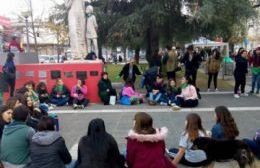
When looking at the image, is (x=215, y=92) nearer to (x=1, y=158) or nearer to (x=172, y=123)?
(x=172, y=123)

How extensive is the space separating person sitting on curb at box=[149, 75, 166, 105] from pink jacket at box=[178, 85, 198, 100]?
1.03 m

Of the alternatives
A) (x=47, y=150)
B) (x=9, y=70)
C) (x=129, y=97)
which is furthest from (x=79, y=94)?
(x=47, y=150)

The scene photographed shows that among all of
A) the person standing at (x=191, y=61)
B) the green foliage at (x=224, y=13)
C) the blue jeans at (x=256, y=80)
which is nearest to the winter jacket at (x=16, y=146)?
the blue jeans at (x=256, y=80)

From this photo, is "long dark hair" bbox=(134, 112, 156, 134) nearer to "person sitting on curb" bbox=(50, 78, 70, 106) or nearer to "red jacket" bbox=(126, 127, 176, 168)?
"red jacket" bbox=(126, 127, 176, 168)

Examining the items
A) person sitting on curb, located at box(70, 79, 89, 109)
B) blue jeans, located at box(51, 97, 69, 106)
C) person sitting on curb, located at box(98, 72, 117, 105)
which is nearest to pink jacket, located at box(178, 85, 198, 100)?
person sitting on curb, located at box(98, 72, 117, 105)

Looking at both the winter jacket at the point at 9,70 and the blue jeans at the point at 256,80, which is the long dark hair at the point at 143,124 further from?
the blue jeans at the point at 256,80

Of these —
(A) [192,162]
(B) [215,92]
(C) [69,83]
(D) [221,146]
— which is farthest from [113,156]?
(B) [215,92]

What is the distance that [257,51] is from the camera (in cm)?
1562

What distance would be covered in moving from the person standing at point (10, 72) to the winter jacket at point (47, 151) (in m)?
10.1

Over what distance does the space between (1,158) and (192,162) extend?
9.63ft

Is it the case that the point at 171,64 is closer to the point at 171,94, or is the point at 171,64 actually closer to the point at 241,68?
the point at 241,68

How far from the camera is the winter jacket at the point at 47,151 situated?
211 inches

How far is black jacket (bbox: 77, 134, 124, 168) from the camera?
210 inches

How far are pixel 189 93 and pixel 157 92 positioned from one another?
1.34 metres
